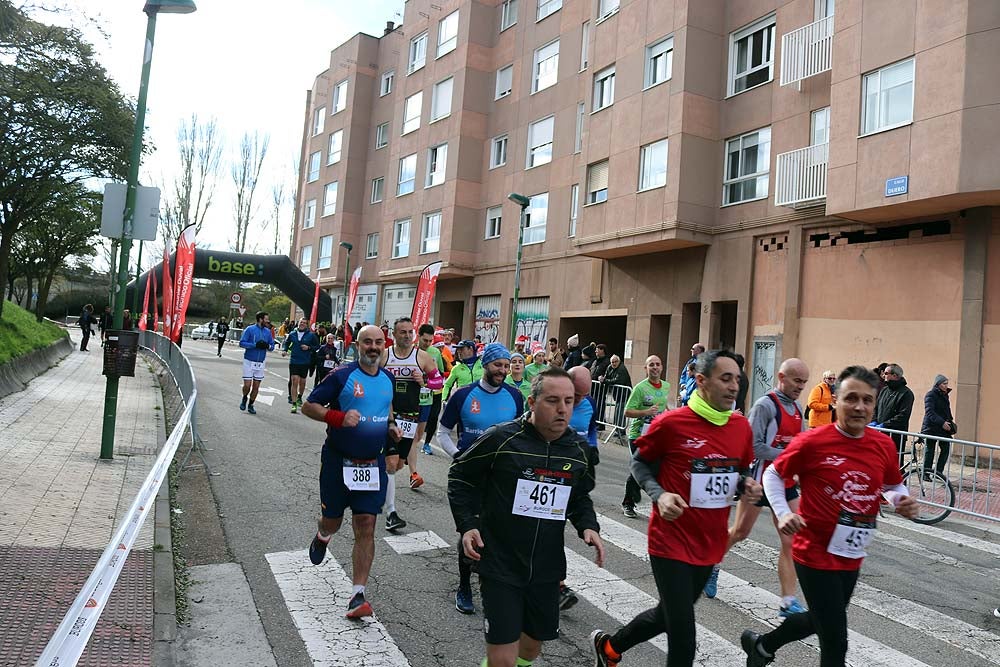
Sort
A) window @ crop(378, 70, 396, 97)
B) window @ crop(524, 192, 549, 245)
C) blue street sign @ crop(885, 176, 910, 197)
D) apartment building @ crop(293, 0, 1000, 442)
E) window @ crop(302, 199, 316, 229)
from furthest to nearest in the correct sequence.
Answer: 1. window @ crop(302, 199, 316, 229)
2. window @ crop(378, 70, 396, 97)
3. window @ crop(524, 192, 549, 245)
4. blue street sign @ crop(885, 176, 910, 197)
5. apartment building @ crop(293, 0, 1000, 442)

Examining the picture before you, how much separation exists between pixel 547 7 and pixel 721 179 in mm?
12272

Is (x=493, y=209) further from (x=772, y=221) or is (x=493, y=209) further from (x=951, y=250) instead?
(x=951, y=250)

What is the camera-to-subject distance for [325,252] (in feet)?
145

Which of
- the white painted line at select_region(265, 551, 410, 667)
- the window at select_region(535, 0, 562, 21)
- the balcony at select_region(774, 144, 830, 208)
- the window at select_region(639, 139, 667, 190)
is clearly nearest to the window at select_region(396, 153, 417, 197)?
the window at select_region(535, 0, 562, 21)

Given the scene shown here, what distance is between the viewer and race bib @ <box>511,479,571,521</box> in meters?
3.77

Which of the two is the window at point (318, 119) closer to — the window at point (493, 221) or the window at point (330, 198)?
the window at point (330, 198)

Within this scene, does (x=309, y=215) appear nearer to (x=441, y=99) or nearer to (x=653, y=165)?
(x=441, y=99)

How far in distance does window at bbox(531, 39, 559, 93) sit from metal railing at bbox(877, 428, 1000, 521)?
69.1 feet

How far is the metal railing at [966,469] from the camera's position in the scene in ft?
32.7

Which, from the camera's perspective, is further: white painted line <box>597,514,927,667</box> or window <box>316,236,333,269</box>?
window <box>316,236,333,269</box>

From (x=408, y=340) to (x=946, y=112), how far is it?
11.4 m

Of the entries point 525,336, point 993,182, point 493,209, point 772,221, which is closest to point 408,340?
point 993,182

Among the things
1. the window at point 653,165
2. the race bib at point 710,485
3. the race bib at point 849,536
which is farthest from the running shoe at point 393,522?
the window at point 653,165

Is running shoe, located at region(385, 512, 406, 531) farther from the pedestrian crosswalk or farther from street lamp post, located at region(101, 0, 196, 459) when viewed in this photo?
street lamp post, located at region(101, 0, 196, 459)
